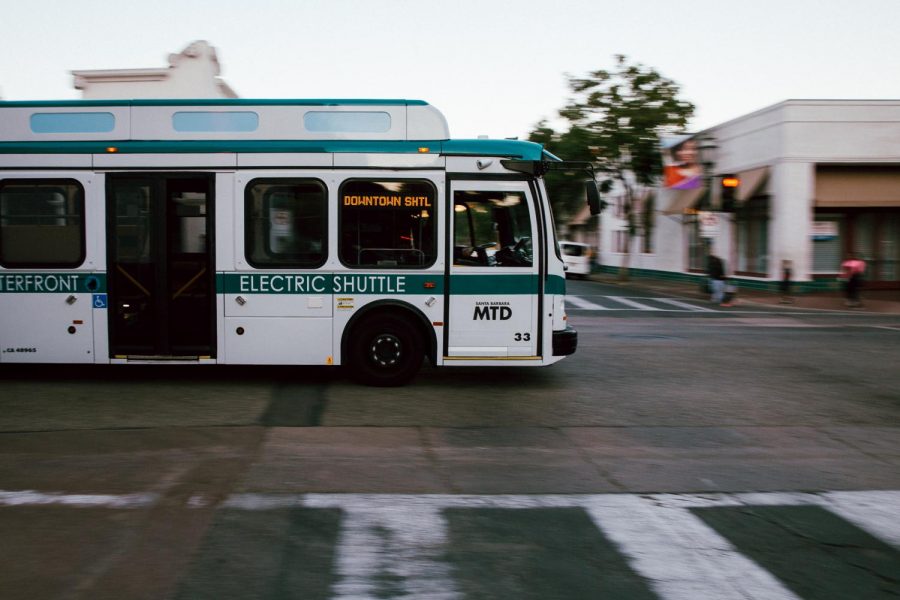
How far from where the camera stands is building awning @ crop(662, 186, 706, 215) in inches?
1403

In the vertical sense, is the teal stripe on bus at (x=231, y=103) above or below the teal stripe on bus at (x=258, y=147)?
Result: above

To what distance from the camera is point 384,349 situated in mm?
9922

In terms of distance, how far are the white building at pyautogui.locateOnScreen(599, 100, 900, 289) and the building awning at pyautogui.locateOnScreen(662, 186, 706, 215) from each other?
2911mm

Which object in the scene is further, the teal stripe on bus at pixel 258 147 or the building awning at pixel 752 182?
the building awning at pixel 752 182

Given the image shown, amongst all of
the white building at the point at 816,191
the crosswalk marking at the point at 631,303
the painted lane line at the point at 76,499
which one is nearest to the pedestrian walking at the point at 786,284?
the white building at the point at 816,191

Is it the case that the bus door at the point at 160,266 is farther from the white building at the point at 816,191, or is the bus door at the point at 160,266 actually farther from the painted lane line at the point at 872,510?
the white building at the point at 816,191

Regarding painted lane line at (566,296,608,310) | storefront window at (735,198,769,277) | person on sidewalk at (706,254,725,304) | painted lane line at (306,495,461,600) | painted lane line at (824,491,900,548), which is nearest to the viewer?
painted lane line at (306,495,461,600)

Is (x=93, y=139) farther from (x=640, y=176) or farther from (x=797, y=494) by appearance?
(x=640, y=176)

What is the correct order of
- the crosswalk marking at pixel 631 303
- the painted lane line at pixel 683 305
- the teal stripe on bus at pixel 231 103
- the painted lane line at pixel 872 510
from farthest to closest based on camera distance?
the painted lane line at pixel 683 305 < the crosswalk marking at pixel 631 303 < the teal stripe on bus at pixel 231 103 < the painted lane line at pixel 872 510

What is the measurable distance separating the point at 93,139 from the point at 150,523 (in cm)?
601

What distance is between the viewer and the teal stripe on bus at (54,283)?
9.77m

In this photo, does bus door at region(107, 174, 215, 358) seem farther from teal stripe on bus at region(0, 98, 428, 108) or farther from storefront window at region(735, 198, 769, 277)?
storefront window at region(735, 198, 769, 277)

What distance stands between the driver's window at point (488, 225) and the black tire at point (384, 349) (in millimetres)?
1014

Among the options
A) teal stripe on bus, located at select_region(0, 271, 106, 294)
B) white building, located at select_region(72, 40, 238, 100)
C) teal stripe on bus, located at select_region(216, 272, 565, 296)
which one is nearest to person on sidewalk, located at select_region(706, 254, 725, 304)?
teal stripe on bus, located at select_region(216, 272, 565, 296)
